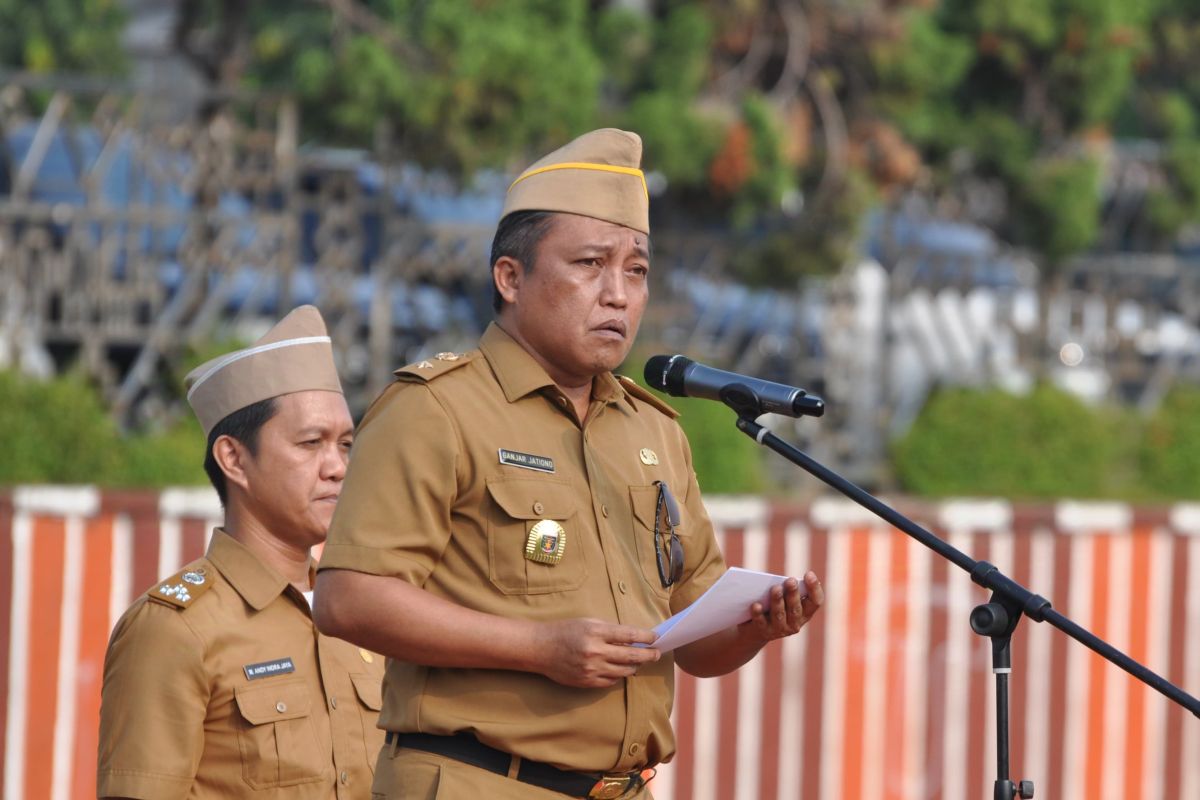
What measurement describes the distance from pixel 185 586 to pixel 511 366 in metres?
0.84

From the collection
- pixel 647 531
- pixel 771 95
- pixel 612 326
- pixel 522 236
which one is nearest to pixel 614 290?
pixel 612 326

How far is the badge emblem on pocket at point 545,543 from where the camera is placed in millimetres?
2789

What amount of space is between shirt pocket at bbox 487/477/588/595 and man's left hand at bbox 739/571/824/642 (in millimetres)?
297

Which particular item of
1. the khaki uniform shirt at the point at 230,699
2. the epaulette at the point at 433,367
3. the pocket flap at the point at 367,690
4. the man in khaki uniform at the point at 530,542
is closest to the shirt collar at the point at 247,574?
the khaki uniform shirt at the point at 230,699

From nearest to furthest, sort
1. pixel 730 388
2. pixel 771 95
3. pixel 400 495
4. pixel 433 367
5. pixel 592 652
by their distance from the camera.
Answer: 1. pixel 592 652
2. pixel 400 495
3. pixel 433 367
4. pixel 730 388
5. pixel 771 95

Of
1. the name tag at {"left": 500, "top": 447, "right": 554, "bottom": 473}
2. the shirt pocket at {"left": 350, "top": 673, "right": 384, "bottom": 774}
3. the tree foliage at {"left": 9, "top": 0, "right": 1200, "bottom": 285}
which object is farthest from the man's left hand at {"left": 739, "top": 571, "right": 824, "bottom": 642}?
the tree foliage at {"left": 9, "top": 0, "right": 1200, "bottom": 285}

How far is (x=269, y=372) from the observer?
353cm

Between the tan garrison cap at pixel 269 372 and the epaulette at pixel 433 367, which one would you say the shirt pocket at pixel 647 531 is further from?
the tan garrison cap at pixel 269 372

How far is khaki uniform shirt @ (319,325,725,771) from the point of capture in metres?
2.74

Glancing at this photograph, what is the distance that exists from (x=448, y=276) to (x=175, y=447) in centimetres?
274

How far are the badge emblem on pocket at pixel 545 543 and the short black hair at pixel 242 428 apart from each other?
91cm

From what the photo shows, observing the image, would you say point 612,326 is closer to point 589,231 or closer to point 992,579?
point 589,231

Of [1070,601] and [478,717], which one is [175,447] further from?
[478,717]

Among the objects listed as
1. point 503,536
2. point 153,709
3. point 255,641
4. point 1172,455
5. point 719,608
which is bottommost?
point 153,709
